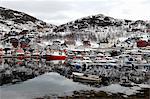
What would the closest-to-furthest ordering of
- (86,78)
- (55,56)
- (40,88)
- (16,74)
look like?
(40,88) → (86,78) → (16,74) → (55,56)

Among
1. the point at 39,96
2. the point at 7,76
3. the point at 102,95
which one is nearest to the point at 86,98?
the point at 102,95

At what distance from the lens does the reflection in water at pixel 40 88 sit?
28.8 metres

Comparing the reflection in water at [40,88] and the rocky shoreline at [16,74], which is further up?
the rocky shoreline at [16,74]

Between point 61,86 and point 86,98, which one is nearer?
point 86,98

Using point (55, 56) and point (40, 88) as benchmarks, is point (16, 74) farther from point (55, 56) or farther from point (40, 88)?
point (55, 56)

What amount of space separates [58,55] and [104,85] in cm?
2349

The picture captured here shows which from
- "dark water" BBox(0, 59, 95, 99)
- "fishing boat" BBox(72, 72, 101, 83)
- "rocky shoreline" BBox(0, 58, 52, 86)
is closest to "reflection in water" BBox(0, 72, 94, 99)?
"dark water" BBox(0, 59, 95, 99)

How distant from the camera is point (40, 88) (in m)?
32.3

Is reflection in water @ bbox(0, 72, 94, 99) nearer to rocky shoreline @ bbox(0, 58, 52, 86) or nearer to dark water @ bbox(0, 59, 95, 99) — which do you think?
dark water @ bbox(0, 59, 95, 99)

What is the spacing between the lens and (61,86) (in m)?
33.9

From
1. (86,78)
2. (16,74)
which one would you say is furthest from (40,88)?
(16,74)

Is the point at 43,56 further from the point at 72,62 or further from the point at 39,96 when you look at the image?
the point at 39,96

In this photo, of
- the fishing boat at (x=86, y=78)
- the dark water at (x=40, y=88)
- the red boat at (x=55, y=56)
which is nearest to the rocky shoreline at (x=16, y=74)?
the dark water at (x=40, y=88)

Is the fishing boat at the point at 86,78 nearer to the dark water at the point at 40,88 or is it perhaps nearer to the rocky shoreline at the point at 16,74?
the dark water at the point at 40,88
